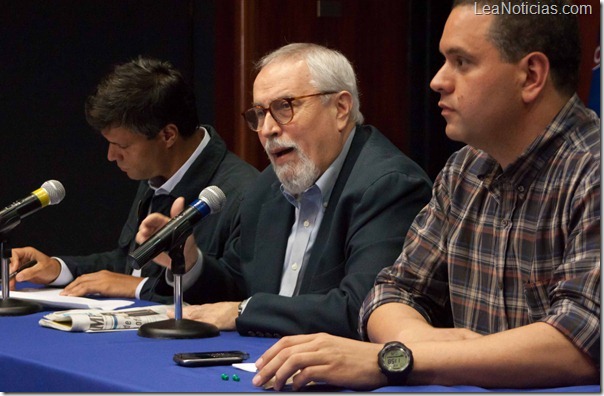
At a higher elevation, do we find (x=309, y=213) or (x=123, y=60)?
(x=123, y=60)

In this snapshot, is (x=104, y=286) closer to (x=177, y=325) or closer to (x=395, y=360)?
(x=177, y=325)

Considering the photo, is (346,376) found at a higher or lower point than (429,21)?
lower

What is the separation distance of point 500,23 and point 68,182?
3536 millimetres

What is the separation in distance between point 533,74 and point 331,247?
2.81ft

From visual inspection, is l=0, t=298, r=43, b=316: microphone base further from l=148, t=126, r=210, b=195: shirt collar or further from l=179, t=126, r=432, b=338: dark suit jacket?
l=148, t=126, r=210, b=195: shirt collar

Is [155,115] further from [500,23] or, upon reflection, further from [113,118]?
[500,23]

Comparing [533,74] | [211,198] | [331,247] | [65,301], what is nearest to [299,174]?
[331,247]

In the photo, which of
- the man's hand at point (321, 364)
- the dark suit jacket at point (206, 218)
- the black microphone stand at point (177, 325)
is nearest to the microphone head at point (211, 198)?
the black microphone stand at point (177, 325)

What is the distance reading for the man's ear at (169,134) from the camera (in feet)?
12.6

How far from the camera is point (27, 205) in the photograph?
9.98 feet

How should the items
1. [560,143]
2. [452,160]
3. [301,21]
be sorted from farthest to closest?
[301,21] < [452,160] < [560,143]

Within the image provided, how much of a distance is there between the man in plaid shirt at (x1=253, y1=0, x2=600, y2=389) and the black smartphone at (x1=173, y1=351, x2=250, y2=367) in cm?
24

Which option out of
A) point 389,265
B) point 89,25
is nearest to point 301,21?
point 89,25

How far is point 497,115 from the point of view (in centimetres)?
220
